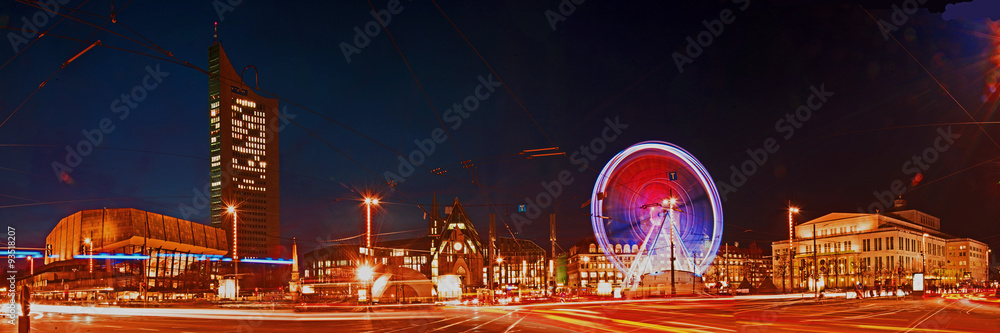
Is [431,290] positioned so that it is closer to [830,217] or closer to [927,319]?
[927,319]

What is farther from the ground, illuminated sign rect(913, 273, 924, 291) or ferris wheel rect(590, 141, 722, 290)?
ferris wheel rect(590, 141, 722, 290)

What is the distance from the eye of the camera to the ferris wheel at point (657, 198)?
176ft

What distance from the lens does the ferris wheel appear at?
5359 centimetres

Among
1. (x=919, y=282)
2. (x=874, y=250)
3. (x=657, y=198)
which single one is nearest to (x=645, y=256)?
(x=657, y=198)

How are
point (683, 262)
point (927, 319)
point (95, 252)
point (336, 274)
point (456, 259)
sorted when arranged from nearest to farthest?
point (927, 319)
point (683, 262)
point (336, 274)
point (95, 252)
point (456, 259)

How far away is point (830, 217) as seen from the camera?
141m

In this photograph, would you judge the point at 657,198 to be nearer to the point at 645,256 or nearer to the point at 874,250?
the point at 645,256

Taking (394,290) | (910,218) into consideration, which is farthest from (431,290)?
(910,218)

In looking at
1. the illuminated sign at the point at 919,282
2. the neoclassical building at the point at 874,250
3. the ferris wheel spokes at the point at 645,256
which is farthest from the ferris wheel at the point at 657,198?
the neoclassical building at the point at 874,250

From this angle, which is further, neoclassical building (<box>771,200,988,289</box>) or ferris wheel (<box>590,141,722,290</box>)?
neoclassical building (<box>771,200,988,289</box>)

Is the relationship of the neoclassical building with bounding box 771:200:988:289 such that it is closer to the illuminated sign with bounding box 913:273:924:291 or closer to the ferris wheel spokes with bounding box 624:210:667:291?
the illuminated sign with bounding box 913:273:924:291

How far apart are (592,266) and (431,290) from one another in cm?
11573

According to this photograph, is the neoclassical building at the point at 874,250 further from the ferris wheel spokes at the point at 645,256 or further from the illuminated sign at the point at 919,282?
the ferris wheel spokes at the point at 645,256

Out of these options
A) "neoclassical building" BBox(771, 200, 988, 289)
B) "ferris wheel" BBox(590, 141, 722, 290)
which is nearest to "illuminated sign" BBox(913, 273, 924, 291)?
"ferris wheel" BBox(590, 141, 722, 290)
